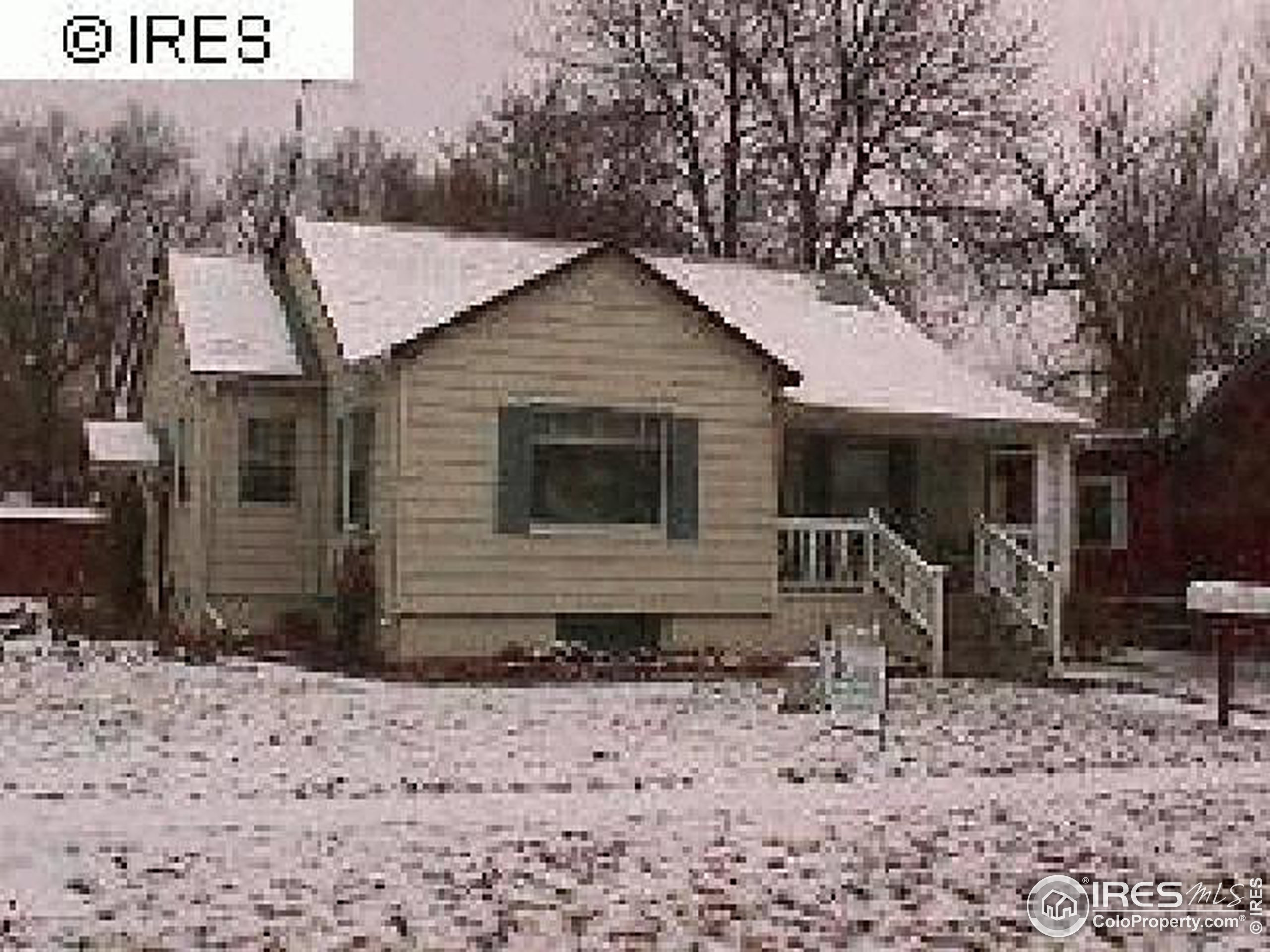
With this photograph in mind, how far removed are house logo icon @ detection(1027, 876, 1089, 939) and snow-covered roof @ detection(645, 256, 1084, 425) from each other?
14.0 m

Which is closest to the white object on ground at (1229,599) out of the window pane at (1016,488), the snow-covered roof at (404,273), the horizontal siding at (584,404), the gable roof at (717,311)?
the horizontal siding at (584,404)

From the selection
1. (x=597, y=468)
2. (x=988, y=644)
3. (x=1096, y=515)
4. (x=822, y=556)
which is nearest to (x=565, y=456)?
(x=597, y=468)

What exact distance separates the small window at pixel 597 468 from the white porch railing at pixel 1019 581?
496cm

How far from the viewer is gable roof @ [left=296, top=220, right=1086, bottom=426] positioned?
22.6 metres

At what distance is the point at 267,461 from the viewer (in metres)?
24.2

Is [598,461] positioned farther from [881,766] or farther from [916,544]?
[881,766]

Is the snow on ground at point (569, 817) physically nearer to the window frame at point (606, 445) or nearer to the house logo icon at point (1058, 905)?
the house logo icon at point (1058, 905)

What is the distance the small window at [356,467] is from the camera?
2262 cm

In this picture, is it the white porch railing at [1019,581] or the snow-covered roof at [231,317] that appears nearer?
the white porch railing at [1019,581]

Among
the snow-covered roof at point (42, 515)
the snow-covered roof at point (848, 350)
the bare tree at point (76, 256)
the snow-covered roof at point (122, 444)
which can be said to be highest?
the bare tree at point (76, 256)

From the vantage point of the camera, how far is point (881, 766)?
14500 millimetres

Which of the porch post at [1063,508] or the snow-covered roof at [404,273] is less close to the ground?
the snow-covered roof at [404,273]

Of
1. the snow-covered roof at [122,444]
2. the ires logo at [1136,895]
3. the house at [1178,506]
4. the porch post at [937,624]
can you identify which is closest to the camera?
the ires logo at [1136,895]

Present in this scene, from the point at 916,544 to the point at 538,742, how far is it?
1198cm
